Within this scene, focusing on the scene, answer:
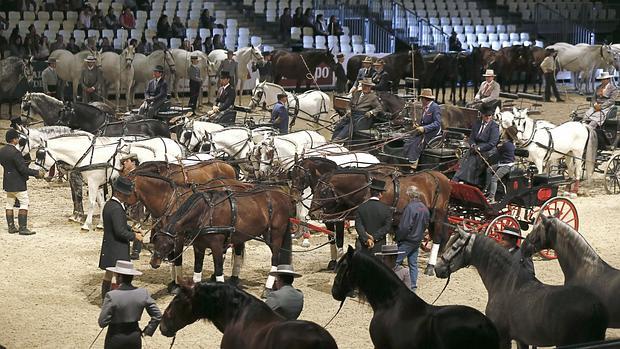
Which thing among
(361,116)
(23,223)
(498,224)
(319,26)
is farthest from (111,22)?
(498,224)

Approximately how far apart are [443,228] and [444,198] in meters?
0.43

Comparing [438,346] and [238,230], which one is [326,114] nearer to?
[238,230]

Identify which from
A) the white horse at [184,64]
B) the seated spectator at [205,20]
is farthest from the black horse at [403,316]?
the seated spectator at [205,20]

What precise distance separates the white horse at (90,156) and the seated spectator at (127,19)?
14.1 m

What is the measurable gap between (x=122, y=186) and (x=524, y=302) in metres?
5.18

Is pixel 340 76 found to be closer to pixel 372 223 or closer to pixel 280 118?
pixel 280 118

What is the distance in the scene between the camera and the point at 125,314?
31.7 ft

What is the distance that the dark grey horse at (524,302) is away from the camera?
30.7ft

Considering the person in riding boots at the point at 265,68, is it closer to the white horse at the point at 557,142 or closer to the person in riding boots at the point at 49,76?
the person in riding boots at the point at 49,76

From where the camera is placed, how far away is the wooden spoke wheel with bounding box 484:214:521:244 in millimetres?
13953

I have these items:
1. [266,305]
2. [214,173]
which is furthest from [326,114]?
[266,305]

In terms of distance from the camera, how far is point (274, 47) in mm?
32688

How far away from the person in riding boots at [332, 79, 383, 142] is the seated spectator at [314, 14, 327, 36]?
1482cm

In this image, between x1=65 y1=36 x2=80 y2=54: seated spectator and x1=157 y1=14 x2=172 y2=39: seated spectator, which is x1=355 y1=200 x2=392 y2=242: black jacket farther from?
x1=157 y1=14 x2=172 y2=39: seated spectator
